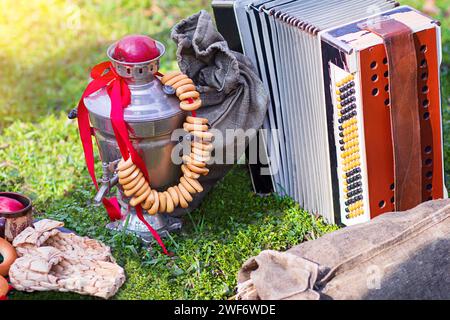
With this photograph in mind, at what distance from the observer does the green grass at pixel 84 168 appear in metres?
4.53

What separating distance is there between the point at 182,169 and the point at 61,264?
756 mm

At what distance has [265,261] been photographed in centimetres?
398

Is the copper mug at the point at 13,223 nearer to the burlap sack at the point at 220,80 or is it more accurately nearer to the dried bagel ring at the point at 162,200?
the dried bagel ring at the point at 162,200

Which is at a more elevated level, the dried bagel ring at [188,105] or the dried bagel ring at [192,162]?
the dried bagel ring at [188,105]

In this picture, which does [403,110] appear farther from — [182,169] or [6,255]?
[6,255]

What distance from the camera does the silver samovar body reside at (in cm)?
433

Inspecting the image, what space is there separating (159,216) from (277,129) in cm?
79

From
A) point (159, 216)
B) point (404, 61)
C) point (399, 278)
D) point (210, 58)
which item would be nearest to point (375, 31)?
point (404, 61)

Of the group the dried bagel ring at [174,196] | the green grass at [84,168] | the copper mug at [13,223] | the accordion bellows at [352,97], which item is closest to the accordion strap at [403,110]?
the accordion bellows at [352,97]

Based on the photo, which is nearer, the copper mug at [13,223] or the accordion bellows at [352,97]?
A: the accordion bellows at [352,97]

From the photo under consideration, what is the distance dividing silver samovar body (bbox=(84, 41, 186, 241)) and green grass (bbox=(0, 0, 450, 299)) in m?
0.42

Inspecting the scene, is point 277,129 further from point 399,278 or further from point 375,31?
point 399,278

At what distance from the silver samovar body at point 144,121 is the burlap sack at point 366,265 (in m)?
0.75

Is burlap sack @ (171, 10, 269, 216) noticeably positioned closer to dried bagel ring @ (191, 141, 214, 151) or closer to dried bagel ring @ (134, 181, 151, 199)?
dried bagel ring @ (191, 141, 214, 151)
